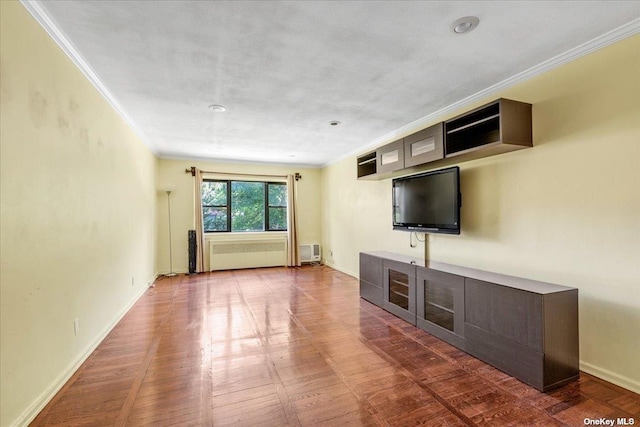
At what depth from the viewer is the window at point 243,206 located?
677 cm

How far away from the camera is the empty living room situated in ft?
6.04

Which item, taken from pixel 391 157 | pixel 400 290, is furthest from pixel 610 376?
pixel 391 157

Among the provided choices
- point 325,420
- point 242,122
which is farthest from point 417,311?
point 242,122

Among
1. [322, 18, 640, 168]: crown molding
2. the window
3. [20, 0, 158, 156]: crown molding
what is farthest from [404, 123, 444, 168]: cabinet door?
the window

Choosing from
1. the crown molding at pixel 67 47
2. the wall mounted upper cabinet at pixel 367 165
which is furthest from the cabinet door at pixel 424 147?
the crown molding at pixel 67 47

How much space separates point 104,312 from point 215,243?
348 cm

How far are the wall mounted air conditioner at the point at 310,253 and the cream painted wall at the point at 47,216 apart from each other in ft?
14.3

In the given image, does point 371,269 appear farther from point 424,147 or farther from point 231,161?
point 231,161

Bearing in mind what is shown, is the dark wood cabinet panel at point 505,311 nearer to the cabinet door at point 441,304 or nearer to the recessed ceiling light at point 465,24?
the cabinet door at point 441,304

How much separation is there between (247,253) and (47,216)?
4.85m

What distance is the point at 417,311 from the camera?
3297 mm

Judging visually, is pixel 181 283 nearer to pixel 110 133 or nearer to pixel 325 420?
pixel 110 133

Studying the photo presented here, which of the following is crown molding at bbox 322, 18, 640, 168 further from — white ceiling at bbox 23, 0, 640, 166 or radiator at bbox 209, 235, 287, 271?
radiator at bbox 209, 235, 287, 271

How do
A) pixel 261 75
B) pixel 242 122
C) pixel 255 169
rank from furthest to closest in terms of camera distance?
pixel 255 169, pixel 242 122, pixel 261 75
